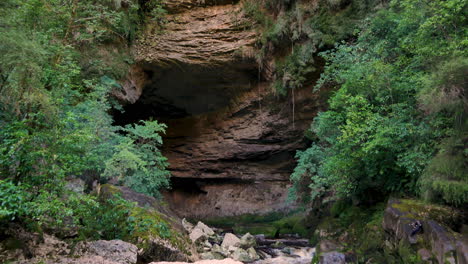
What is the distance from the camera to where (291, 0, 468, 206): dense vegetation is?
203 inches

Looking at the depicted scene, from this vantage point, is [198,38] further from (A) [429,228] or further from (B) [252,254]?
(A) [429,228]

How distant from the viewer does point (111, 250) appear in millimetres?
4828

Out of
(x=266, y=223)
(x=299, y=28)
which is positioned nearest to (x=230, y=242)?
(x=266, y=223)

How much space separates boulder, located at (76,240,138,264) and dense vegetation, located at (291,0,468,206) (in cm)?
477

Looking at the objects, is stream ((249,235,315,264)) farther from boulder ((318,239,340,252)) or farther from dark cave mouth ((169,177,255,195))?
dark cave mouth ((169,177,255,195))

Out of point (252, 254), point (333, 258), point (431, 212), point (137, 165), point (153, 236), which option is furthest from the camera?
point (137, 165)

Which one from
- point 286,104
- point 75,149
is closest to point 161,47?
point 286,104

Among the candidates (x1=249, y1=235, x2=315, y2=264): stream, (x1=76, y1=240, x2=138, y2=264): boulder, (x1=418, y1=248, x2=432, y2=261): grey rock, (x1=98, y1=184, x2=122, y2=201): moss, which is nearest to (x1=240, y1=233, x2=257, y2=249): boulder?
(x1=249, y1=235, x2=315, y2=264): stream

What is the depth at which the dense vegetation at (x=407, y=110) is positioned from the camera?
5148 millimetres

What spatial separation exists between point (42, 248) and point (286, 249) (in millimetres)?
7243

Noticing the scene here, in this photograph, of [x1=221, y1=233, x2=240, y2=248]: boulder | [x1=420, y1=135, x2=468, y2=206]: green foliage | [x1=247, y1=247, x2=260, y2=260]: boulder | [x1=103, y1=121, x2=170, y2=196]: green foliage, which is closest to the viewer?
[x1=420, y1=135, x2=468, y2=206]: green foliage

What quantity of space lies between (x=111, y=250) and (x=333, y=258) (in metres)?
4.55

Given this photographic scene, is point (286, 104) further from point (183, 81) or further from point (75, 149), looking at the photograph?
point (75, 149)

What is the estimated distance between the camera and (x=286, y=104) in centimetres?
1473
